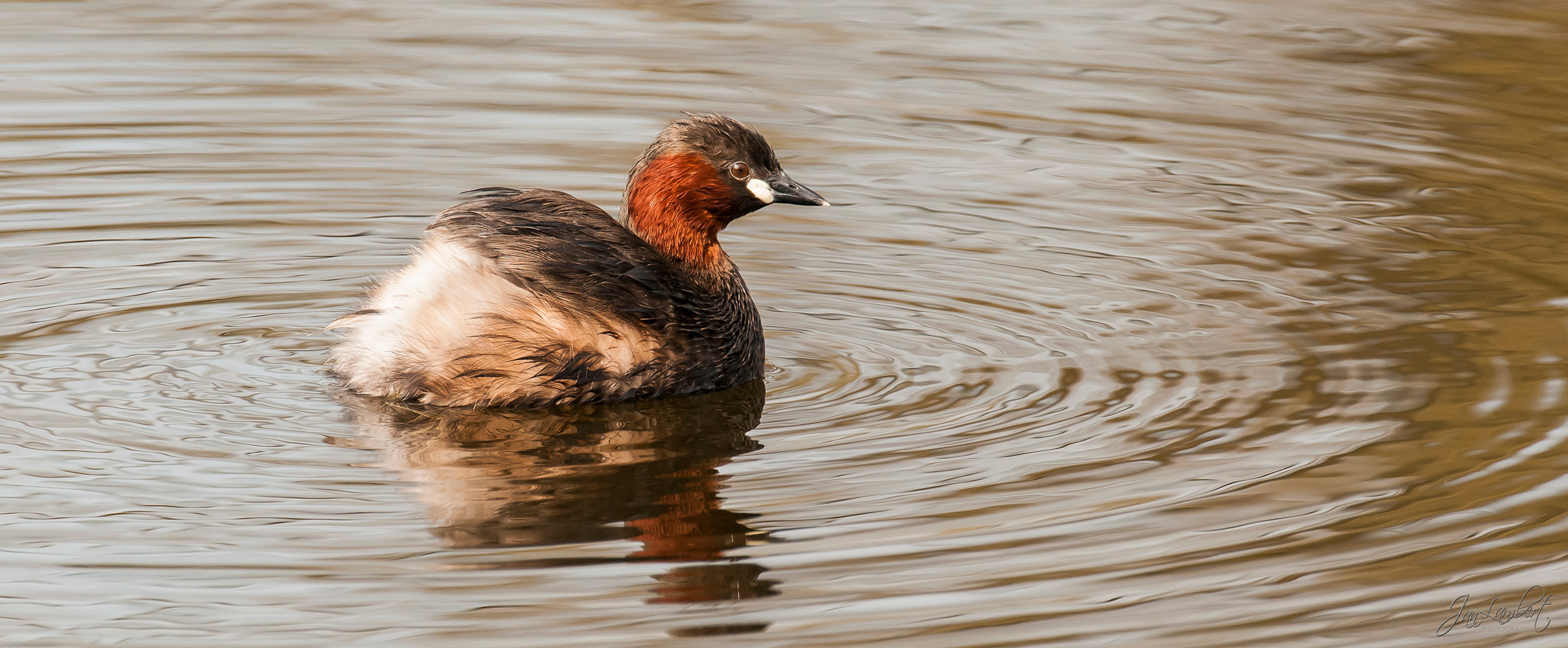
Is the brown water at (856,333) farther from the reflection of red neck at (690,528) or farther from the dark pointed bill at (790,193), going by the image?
the dark pointed bill at (790,193)

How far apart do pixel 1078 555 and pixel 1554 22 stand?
8479 mm

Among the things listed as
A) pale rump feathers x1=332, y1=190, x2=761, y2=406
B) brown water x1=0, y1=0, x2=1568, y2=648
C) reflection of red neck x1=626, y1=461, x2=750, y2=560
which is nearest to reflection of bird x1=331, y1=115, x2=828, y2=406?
pale rump feathers x1=332, y1=190, x2=761, y2=406

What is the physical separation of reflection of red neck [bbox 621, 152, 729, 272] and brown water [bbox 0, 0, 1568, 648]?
48 centimetres

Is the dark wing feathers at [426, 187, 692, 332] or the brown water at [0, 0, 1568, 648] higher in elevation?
the dark wing feathers at [426, 187, 692, 332]

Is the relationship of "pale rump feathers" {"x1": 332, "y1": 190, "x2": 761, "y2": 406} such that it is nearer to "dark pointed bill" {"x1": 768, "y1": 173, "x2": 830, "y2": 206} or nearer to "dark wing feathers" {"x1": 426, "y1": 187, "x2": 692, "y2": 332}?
"dark wing feathers" {"x1": 426, "y1": 187, "x2": 692, "y2": 332}

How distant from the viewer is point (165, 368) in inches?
244

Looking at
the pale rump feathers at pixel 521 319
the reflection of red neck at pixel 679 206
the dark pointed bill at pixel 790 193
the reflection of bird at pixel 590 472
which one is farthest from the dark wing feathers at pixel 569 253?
the dark pointed bill at pixel 790 193

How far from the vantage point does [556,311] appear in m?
5.86

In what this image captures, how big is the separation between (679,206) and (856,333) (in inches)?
32.3

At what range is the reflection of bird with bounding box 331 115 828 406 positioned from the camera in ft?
19.2

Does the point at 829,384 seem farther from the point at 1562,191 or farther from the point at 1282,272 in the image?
the point at 1562,191

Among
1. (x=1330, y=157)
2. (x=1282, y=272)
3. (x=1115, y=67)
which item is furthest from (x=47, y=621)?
(x=1115, y=67)

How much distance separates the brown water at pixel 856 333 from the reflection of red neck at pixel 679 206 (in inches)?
19.1

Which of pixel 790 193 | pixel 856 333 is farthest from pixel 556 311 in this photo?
pixel 856 333
